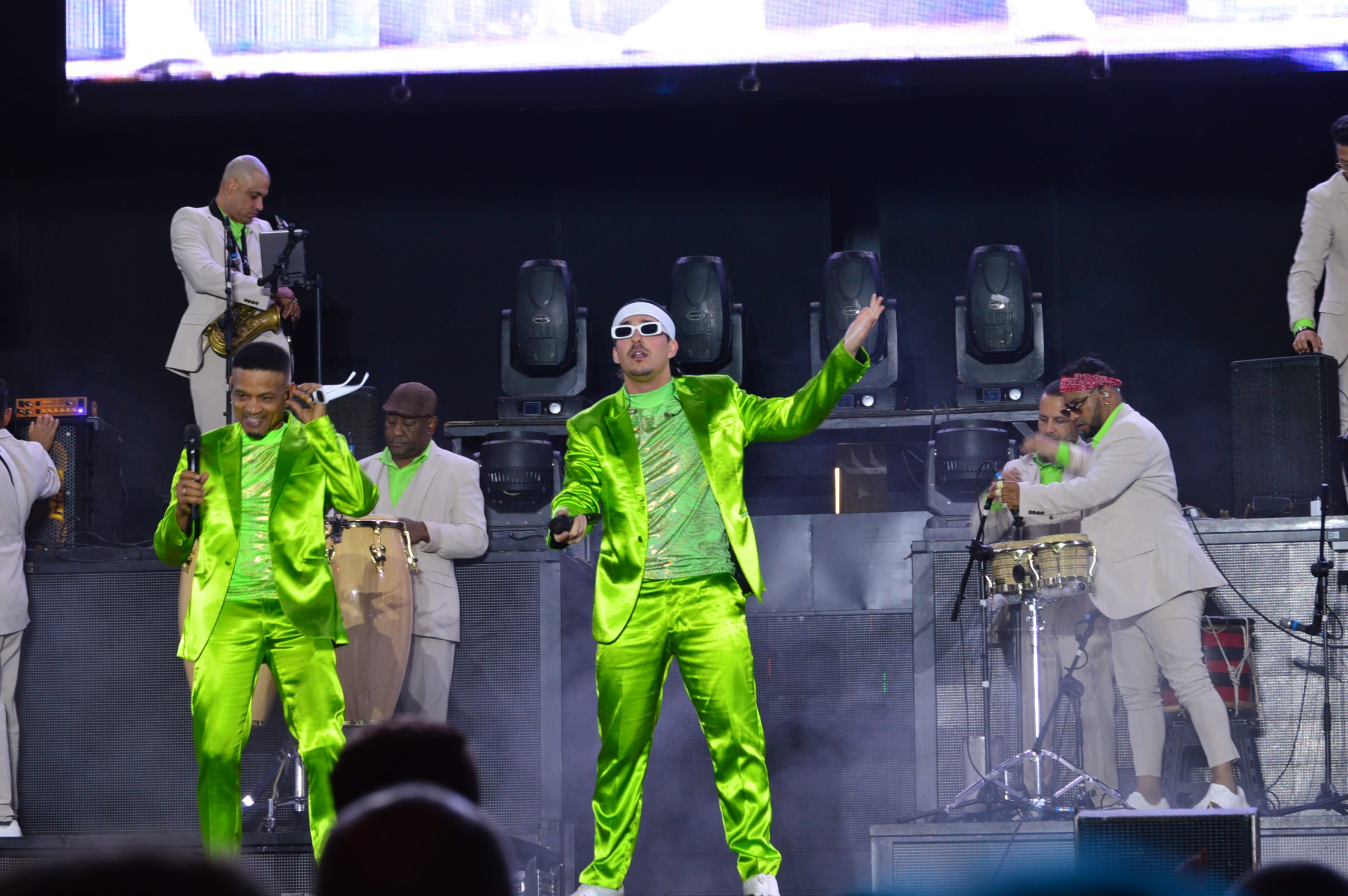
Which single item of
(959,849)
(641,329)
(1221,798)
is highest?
(641,329)

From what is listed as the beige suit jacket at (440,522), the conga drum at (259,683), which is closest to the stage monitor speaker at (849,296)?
the beige suit jacket at (440,522)

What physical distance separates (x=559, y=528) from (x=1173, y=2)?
515cm

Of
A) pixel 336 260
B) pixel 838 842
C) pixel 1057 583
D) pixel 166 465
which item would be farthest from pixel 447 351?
pixel 1057 583

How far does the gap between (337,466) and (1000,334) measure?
4.17m

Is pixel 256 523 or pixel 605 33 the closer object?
pixel 256 523

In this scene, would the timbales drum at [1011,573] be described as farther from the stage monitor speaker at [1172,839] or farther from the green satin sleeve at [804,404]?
the stage monitor speaker at [1172,839]

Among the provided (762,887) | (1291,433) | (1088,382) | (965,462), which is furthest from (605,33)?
(762,887)

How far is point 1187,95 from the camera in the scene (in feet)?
30.1

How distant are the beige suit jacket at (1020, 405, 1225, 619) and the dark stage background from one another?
125 inches

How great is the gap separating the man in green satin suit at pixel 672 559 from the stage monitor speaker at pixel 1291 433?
2.71 metres

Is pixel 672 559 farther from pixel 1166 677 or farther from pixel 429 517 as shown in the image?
pixel 1166 677

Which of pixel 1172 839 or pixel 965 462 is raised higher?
pixel 965 462

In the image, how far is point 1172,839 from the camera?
3797mm

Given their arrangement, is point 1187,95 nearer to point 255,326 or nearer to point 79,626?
point 255,326
